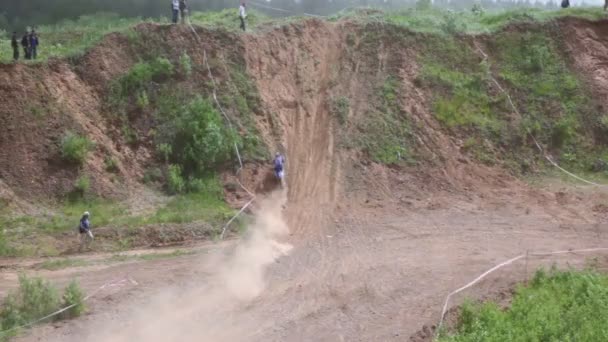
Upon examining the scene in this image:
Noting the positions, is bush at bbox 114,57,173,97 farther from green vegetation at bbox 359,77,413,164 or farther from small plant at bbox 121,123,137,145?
green vegetation at bbox 359,77,413,164

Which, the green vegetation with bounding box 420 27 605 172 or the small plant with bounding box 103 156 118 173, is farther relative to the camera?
the green vegetation with bounding box 420 27 605 172

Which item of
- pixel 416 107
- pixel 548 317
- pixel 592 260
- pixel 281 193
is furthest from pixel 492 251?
pixel 416 107

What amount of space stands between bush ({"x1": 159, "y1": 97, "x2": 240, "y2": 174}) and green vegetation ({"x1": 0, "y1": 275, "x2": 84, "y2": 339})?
6.69 meters

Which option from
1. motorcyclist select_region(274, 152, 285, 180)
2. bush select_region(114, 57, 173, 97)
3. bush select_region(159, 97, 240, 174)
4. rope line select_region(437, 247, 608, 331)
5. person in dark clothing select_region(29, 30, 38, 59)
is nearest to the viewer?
rope line select_region(437, 247, 608, 331)

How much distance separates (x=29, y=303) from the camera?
12.9 metres

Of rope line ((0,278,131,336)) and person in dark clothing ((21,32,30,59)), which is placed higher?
person in dark clothing ((21,32,30,59))

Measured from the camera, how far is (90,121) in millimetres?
19359

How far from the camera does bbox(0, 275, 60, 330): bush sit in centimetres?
1270

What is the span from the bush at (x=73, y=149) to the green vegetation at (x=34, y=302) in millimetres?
5572

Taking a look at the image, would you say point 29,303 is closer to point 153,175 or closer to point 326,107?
point 153,175

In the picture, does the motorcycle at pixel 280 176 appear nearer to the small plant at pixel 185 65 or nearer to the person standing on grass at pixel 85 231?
the small plant at pixel 185 65

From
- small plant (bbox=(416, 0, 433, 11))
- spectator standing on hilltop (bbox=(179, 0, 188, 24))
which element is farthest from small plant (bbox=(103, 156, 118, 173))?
small plant (bbox=(416, 0, 433, 11))

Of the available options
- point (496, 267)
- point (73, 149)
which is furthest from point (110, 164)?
point (496, 267)

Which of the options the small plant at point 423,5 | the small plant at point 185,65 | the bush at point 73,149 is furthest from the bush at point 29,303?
the small plant at point 423,5
